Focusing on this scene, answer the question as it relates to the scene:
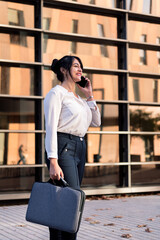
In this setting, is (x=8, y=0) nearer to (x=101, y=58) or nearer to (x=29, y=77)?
(x=29, y=77)

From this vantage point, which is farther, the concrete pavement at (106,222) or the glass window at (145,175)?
the glass window at (145,175)

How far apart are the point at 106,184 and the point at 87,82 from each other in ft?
20.6

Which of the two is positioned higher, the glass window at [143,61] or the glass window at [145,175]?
the glass window at [143,61]

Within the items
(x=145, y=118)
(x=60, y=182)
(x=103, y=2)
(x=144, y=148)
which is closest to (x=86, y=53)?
(x=103, y=2)

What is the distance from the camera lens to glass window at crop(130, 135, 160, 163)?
36.2ft

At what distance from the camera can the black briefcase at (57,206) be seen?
3830mm

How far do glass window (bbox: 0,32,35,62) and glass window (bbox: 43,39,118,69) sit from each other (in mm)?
352

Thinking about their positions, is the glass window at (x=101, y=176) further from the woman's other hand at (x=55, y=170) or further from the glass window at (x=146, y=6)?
the woman's other hand at (x=55, y=170)

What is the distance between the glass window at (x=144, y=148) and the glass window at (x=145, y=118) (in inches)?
8.1

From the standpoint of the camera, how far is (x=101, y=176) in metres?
10.6

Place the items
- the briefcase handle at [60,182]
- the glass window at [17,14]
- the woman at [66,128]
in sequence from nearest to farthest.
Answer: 1. the briefcase handle at [60,182]
2. the woman at [66,128]
3. the glass window at [17,14]

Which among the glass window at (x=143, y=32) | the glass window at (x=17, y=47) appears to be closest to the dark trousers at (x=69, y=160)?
the glass window at (x=17, y=47)

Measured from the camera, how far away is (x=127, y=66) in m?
11.0

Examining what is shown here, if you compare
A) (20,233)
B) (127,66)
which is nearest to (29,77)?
(127,66)
